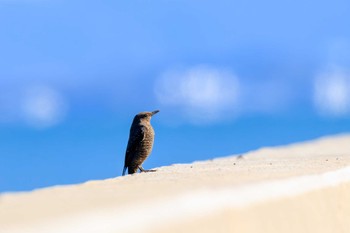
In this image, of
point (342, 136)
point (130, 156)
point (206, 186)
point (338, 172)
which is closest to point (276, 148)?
point (342, 136)

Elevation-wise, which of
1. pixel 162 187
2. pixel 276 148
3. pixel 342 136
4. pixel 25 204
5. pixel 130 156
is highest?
pixel 342 136

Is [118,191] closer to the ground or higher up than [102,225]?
higher up

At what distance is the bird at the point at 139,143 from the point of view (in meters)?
10.0

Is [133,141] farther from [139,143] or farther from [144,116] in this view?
[144,116]

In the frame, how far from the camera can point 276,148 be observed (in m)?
17.8

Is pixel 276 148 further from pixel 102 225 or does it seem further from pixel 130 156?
pixel 102 225

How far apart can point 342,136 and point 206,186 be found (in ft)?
47.9

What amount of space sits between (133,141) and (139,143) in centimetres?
9

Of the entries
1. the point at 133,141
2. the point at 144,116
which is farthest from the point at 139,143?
the point at 144,116

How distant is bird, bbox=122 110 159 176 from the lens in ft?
32.9

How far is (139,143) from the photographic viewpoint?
10023 millimetres

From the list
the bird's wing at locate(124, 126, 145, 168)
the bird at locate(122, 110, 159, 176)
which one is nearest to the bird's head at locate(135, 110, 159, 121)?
the bird at locate(122, 110, 159, 176)

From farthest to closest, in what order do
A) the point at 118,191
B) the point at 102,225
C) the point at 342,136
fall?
1. the point at 342,136
2. the point at 118,191
3. the point at 102,225

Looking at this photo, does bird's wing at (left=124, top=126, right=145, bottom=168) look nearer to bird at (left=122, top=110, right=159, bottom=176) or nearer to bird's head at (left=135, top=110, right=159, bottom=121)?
bird at (left=122, top=110, right=159, bottom=176)
